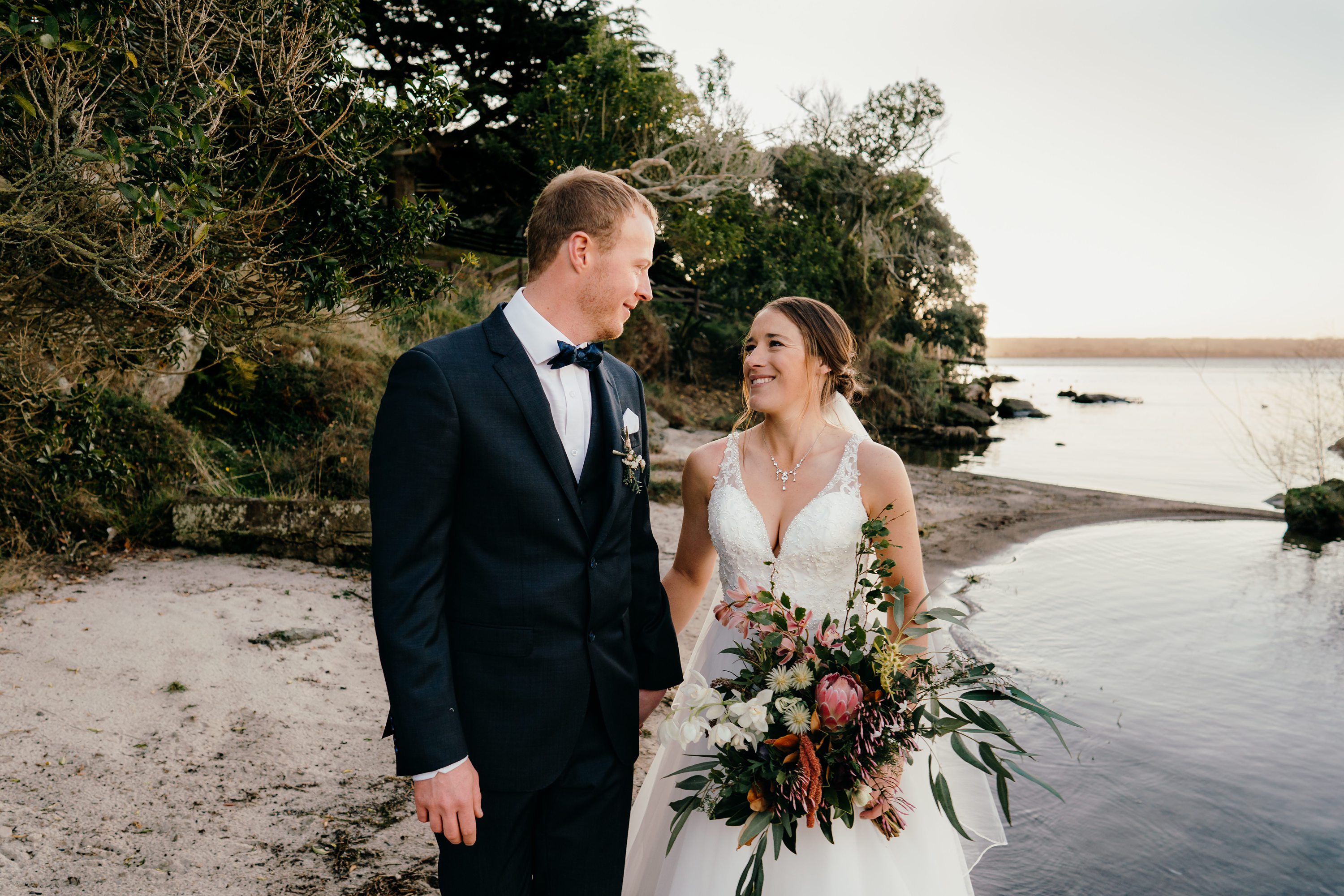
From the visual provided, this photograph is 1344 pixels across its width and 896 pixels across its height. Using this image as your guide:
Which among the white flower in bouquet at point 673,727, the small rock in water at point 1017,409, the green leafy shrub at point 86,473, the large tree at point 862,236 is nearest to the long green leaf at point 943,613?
the white flower in bouquet at point 673,727

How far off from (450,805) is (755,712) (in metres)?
0.71

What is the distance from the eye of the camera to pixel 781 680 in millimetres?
2029

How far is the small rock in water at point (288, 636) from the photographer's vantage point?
5461 mm

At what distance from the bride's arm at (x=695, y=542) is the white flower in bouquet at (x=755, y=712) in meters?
1.05

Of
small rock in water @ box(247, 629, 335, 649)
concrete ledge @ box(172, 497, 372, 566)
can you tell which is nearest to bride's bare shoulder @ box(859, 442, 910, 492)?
small rock in water @ box(247, 629, 335, 649)

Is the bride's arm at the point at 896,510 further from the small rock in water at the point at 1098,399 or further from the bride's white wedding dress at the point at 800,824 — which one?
the small rock in water at the point at 1098,399

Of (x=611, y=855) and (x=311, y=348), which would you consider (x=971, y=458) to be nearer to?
(x=311, y=348)

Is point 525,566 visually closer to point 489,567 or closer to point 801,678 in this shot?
point 489,567

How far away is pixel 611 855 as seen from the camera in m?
2.13

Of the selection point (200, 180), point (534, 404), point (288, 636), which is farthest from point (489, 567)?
point (288, 636)

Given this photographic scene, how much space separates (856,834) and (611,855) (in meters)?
0.73

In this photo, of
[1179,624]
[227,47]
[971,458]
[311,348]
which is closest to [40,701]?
[227,47]

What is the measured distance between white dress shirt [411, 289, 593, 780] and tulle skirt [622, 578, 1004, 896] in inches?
31.6

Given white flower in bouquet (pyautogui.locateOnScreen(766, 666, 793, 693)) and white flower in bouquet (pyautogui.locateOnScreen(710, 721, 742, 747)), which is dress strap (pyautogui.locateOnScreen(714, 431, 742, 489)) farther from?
white flower in bouquet (pyautogui.locateOnScreen(710, 721, 742, 747))
